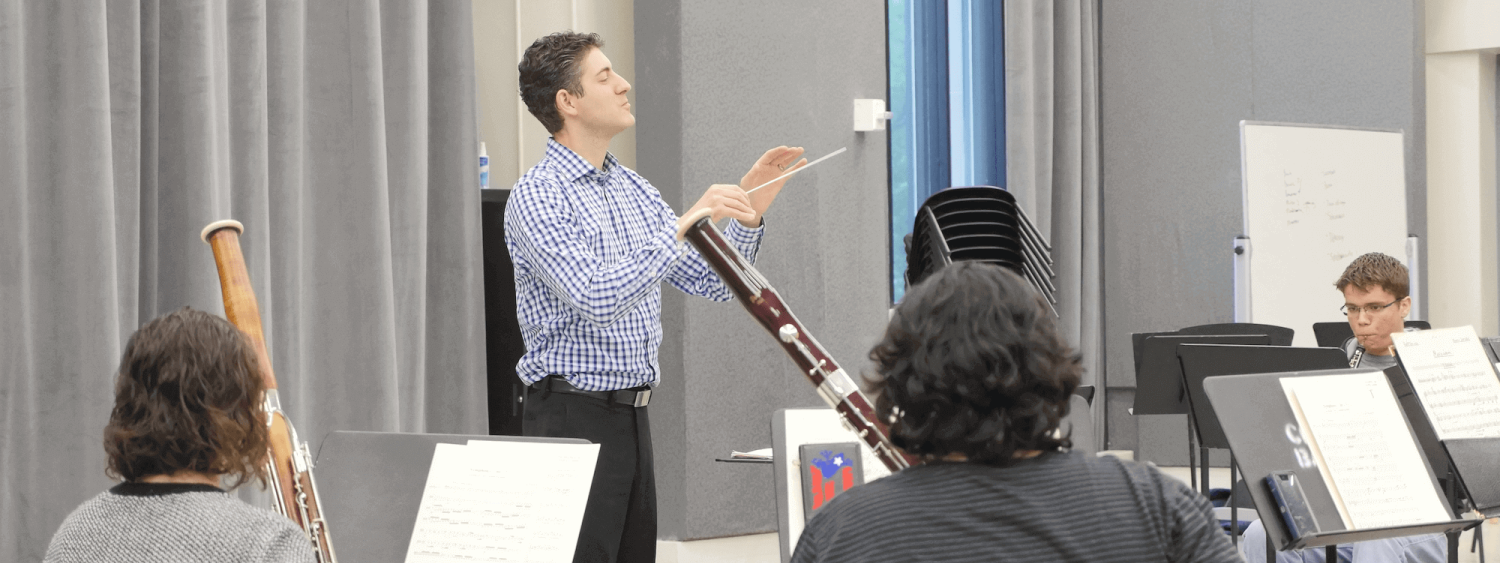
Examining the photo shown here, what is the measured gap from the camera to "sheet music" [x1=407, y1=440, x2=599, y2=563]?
166 cm

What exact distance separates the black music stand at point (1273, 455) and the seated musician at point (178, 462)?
4.44ft

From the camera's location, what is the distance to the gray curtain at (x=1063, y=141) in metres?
5.66

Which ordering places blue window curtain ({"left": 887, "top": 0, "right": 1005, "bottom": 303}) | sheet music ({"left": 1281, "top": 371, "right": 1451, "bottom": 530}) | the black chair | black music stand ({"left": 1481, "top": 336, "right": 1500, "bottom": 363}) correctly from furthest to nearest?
1. blue window curtain ({"left": 887, "top": 0, "right": 1005, "bottom": 303})
2. the black chair
3. black music stand ({"left": 1481, "top": 336, "right": 1500, "bottom": 363})
4. sheet music ({"left": 1281, "top": 371, "right": 1451, "bottom": 530})

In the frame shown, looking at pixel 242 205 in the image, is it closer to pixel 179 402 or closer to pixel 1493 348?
pixel 179 402

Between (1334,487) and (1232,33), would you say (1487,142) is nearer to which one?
(1232,33)

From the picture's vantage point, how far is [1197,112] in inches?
241

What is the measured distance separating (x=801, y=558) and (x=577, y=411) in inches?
42.9

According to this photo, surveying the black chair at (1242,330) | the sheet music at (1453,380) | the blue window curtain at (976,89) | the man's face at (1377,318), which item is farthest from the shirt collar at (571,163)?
the blue window curtain at (976,89)

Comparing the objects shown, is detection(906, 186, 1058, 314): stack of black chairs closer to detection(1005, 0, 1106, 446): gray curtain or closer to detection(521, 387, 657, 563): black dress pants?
detection(521, 387, 657, 563): black dress pants

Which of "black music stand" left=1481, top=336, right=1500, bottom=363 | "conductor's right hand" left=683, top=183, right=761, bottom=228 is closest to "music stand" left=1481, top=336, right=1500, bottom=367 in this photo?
"black music stand" left=1481, top=336, right=1500, bottom=363

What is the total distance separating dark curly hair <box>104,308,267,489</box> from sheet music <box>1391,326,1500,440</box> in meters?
2.01

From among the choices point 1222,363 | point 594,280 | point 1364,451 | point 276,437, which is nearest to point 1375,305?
point 1222,363

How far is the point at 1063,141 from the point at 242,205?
3.82 meters

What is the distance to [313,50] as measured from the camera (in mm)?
3316
